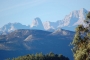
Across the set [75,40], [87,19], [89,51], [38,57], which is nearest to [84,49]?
[89,51]

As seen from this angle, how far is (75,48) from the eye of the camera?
42625 mm

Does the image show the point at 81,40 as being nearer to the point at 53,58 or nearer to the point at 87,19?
the point at 87,19

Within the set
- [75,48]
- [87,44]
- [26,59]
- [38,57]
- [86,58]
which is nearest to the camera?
[86,58]

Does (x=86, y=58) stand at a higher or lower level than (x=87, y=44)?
lower

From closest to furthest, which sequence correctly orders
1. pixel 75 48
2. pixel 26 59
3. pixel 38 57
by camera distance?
pixel 75 48, pixel 26 59, pixel 38 57

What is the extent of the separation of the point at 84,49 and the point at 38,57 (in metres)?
137

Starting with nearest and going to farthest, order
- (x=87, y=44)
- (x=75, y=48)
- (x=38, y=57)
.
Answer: (x=87, y=44), (x=75, y=48), (x=38, y=57)

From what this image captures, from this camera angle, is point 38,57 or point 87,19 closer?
point 87,19

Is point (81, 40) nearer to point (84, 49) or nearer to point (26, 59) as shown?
point (84, 49)

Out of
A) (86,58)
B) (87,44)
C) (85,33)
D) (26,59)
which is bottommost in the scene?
(86,58)

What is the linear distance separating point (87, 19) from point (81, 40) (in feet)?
14.1

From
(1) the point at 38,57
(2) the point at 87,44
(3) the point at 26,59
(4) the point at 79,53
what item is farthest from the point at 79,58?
(1) the point at 38,57

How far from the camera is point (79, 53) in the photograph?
3759 centimetres

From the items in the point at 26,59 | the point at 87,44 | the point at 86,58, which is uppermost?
the point at 26,59
